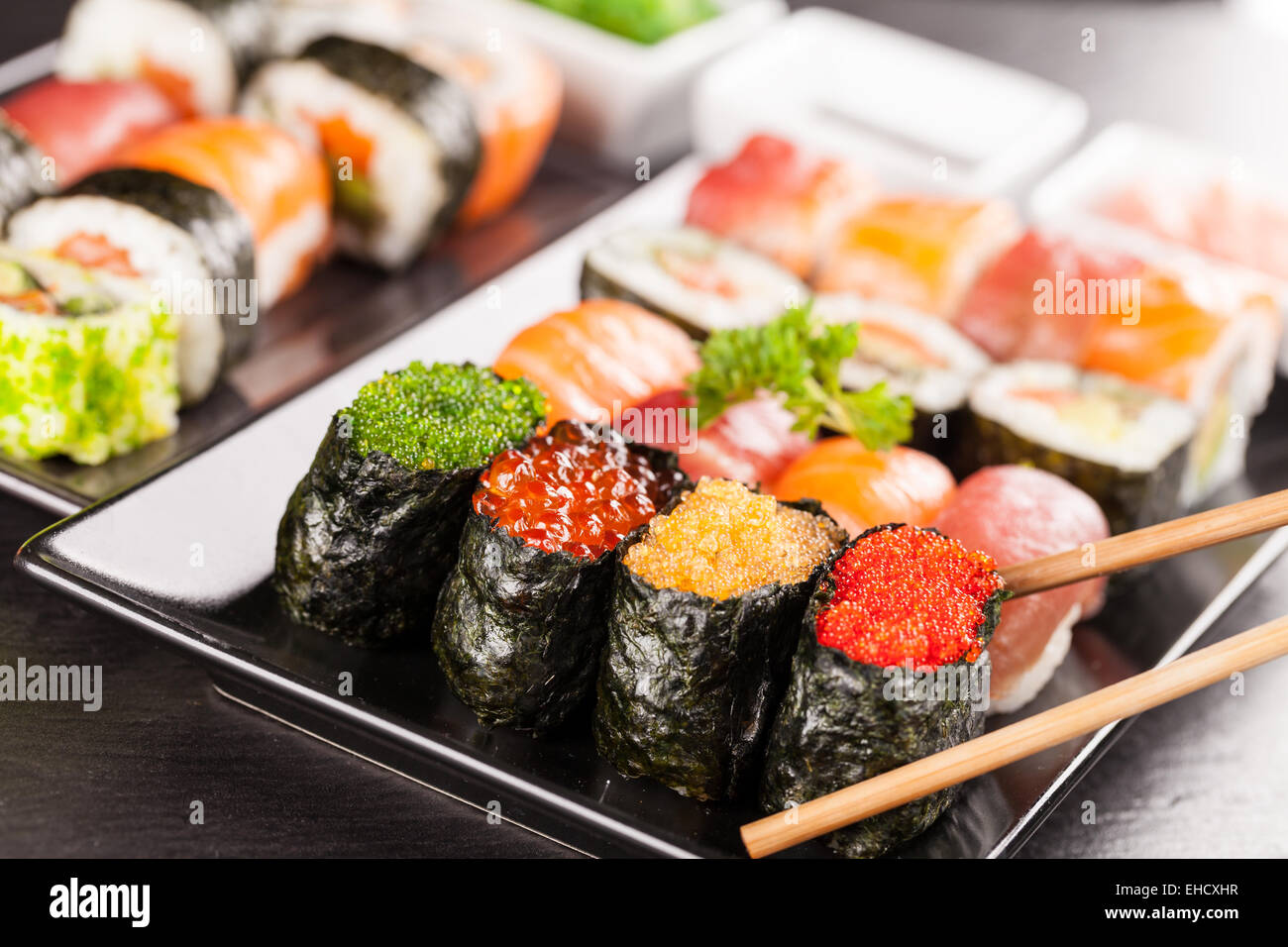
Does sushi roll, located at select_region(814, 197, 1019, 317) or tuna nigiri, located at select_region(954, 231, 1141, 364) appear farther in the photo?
sushi roll, located at select_region(814, 197, 1019, 317)

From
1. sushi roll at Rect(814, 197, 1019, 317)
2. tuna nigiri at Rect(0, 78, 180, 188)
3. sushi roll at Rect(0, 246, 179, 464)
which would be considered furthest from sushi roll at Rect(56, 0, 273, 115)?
sushi roll at Rect(814, 197, 1019, 317)

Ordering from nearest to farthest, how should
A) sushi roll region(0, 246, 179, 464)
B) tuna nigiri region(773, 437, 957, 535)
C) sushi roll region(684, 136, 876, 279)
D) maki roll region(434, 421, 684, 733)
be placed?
1. maki roll region(434, 421, 684, 733)
2. tuna nigiri region(773, 437, 957, 535)
3. sushi roll region(0, 246, 179, 464)
4. sushi roll region(684, 136, 876, 279)

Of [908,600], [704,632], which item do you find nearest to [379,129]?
[704,632]

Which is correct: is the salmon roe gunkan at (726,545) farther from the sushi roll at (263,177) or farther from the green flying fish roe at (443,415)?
the sushi roll at (263,177)


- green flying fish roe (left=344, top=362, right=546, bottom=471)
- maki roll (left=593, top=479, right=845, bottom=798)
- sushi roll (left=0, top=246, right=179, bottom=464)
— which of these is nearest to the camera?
maki roll (left=593, top=479, right=845, bottom=798)

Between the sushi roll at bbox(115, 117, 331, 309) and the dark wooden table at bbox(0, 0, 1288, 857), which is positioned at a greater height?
the sushi roll at bbox(115, 117, 331, 309)

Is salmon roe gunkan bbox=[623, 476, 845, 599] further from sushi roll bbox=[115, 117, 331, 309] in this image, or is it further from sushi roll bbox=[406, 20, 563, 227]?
sushi roll bbox=[406, 20, 563, 227]

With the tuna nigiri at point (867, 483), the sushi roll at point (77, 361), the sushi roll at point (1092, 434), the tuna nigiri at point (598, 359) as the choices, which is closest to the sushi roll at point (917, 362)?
the sushi roll at point (1092, 434)
